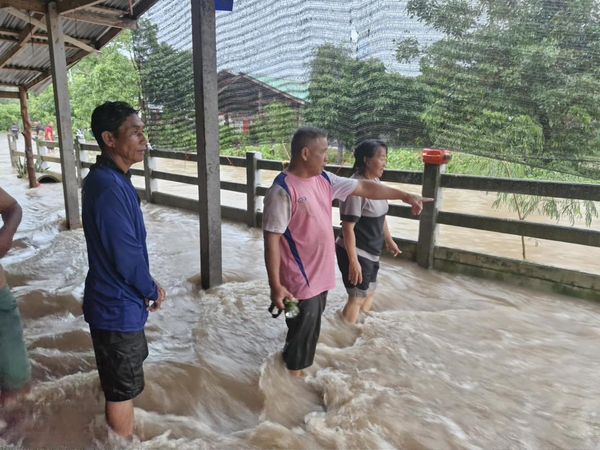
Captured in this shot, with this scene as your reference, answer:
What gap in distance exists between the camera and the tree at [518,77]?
11.0 ft

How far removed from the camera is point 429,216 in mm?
4719

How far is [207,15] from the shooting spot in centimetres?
367

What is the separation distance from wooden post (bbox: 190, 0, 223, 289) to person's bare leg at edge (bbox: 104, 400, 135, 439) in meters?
2.18

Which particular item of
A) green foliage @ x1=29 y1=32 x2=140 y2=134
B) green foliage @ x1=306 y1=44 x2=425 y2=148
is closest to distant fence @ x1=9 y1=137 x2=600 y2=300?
green foliage @ x1=306 y1=44 x2=425 y2=148

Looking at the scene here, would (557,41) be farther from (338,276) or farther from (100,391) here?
(100,391)

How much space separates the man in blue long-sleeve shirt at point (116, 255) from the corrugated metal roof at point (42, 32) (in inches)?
194

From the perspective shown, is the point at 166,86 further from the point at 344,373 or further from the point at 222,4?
the point at 344,373

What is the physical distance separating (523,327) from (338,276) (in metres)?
1.92

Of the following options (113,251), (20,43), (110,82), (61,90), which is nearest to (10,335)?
(113,251)

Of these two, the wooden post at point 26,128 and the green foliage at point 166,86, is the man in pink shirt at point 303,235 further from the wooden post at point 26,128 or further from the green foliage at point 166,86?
the wooden post at point 26,128

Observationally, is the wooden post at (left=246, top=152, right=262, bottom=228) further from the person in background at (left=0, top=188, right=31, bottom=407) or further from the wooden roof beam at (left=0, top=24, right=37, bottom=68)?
the person in background at (left=0, top=188, right=31, bottom=407)

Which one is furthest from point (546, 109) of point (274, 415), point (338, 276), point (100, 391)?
point (100, 391)

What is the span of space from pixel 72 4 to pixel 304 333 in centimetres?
587

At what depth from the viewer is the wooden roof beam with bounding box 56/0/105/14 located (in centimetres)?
557
